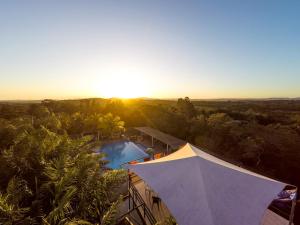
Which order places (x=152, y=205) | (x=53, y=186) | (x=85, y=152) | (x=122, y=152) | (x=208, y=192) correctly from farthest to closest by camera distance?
(x=122, y=152), (x=152, y=205), (x=85, y=152), (x=53, y=186), (x=208, y=192)

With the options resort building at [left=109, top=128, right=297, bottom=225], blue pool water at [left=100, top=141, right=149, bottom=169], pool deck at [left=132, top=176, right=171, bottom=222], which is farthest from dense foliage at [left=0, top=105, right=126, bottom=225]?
blue pool water at [left=100, top=141, right=149, bottom=169]

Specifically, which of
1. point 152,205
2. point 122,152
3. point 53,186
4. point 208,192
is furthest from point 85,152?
point 122,152

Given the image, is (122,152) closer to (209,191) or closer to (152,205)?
(152,205)

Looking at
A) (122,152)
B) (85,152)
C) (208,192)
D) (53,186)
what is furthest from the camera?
(122,152)

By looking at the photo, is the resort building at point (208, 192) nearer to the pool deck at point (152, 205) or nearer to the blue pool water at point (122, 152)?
the pool deck at point (152, 205)

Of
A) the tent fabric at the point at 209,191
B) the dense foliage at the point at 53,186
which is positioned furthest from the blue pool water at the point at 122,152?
the tent fabric at the point at 209,191

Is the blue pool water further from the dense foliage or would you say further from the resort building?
the resort building
